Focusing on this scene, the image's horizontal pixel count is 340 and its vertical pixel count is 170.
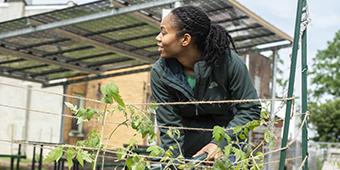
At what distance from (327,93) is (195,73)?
4664 cm

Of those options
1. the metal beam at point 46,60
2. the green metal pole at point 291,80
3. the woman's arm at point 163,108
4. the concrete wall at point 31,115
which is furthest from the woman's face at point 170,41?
the concrete wall at point 31,115

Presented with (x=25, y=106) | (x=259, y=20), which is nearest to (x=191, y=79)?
(x=259, y=20)

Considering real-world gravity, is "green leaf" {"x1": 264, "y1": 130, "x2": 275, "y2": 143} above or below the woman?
below

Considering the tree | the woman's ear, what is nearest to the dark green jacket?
the woman's ear

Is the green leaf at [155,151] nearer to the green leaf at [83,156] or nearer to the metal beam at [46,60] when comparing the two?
the green leaf at [83,156]

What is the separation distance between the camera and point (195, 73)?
9.24 ft

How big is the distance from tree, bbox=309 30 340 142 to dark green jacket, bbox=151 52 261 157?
39534mm

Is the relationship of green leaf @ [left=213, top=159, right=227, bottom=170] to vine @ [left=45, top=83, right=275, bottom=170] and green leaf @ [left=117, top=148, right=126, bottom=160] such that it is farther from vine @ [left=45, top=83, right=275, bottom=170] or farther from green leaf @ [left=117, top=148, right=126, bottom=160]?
green leaf @ [left=117, top=148, right=126, bottom=160]

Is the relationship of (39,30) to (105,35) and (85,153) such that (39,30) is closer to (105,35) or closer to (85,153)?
(105,35)

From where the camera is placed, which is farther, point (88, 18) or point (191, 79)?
point (88, 18)

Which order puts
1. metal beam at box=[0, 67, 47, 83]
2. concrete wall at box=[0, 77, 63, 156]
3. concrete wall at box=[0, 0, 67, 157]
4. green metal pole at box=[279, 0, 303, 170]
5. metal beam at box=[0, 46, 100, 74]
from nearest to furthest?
green metal pole at box=[279, 0, 303, 170], metal beam at box=[0, 46, 100, 74], metal beam at box=[0, 67, 47, 83], concrete wall at box=[0, 0, 67, 157], concrete wall at box=[0, 77, 63, 156]

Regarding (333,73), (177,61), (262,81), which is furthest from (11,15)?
(333,73)

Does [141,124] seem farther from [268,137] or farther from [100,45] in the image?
[100,45]

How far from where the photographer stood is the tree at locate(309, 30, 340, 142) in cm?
4312
